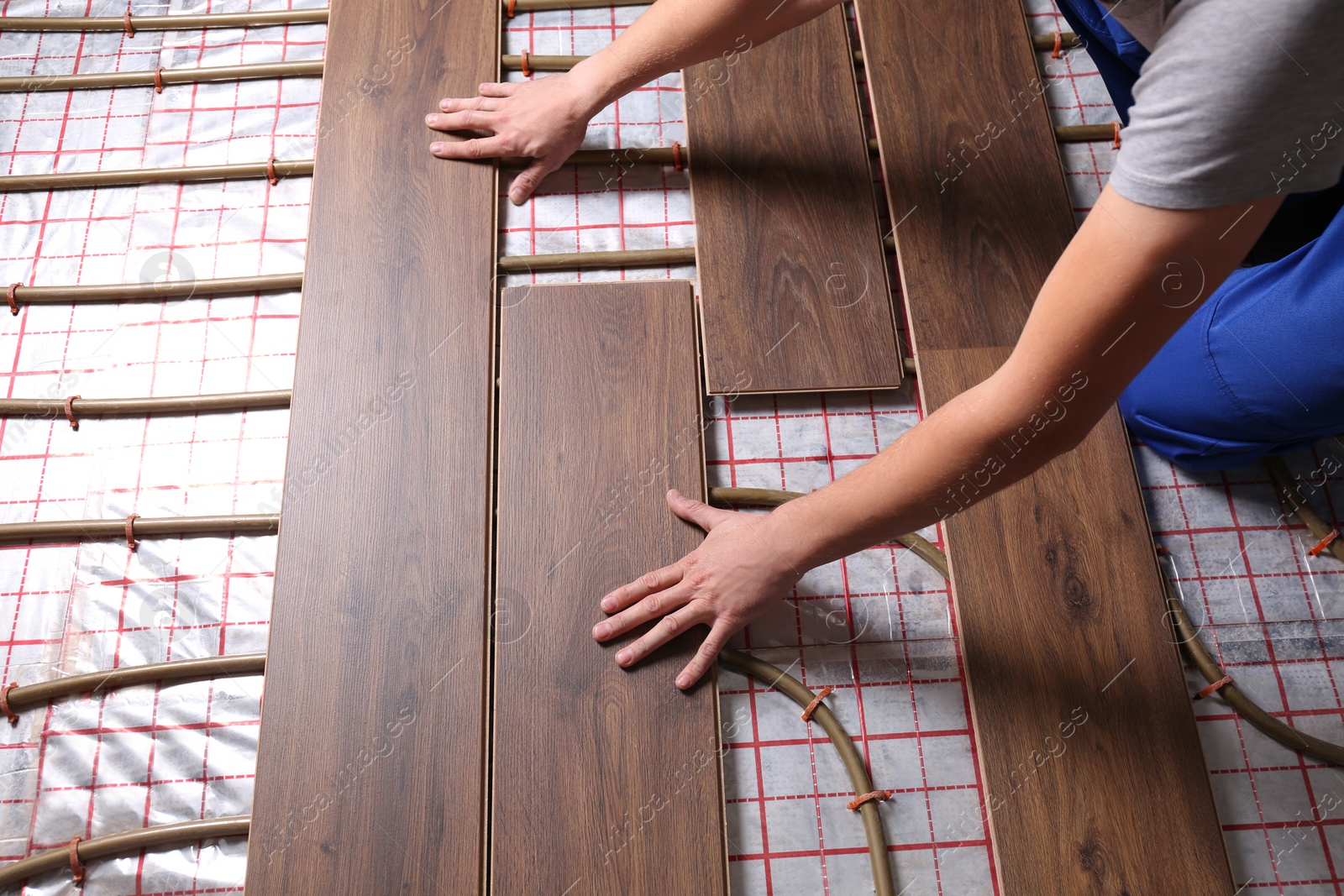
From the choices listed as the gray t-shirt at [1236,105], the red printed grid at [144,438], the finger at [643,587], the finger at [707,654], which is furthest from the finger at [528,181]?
the gray t-shirt at [1236,105]


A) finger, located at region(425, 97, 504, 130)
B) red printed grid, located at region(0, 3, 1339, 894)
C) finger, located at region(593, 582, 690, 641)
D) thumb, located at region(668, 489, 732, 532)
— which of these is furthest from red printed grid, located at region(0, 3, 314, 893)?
thumb, located at region(668, 489, 732, 532)

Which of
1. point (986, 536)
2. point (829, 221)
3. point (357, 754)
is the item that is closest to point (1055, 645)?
point (986, 536)

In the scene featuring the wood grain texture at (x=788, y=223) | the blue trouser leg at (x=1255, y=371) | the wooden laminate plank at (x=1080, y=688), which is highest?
the wood grain texture at (x=788, y=223)

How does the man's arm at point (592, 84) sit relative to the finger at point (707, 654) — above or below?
above

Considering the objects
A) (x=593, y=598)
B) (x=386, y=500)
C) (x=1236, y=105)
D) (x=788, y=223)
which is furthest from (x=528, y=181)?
(x=1236, y=105)

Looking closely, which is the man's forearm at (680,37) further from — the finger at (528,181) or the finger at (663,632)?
the finger at (663,632)

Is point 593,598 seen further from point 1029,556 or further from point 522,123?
point 522,123

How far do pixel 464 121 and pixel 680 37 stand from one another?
43cm

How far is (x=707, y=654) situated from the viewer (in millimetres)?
1329

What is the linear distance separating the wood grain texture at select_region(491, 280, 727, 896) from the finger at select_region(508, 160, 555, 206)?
8.5 inches

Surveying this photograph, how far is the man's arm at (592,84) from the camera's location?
1528 millimetres

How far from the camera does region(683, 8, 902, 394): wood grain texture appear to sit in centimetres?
158

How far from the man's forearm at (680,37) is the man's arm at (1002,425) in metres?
0.77

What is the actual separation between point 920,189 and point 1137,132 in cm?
94
